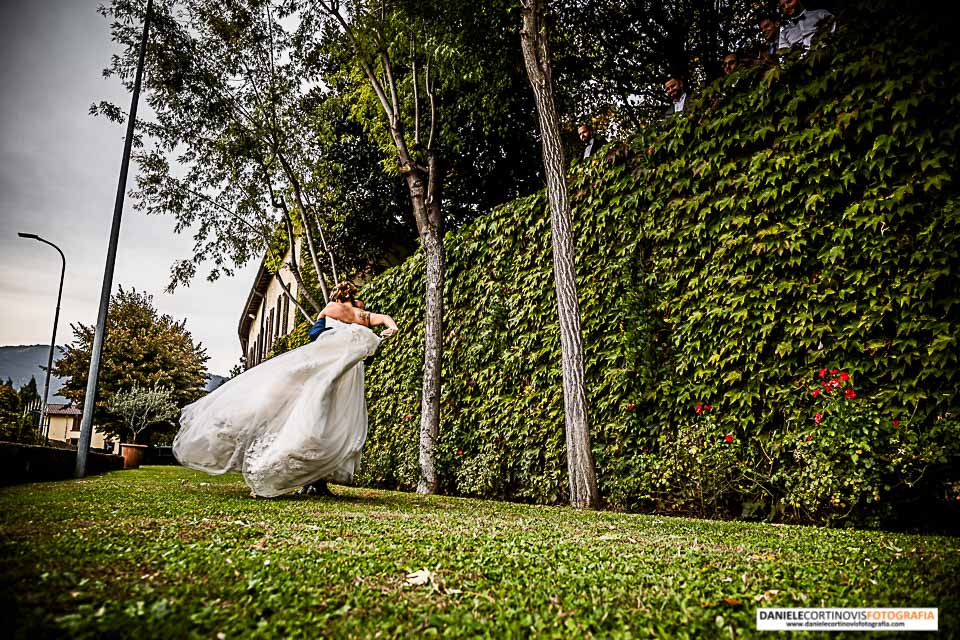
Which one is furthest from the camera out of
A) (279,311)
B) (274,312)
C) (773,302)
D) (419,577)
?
(274,312)

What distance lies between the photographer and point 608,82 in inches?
489

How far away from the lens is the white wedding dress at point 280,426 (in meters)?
5.55

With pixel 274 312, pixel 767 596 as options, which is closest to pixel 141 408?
pixel 274 312

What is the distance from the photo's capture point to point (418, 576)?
8.14ft

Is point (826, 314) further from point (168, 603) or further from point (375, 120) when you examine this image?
point (375, 120)

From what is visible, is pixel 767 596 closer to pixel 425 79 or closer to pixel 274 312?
pixel 425 79

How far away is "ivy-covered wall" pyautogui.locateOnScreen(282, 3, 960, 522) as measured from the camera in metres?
4.39

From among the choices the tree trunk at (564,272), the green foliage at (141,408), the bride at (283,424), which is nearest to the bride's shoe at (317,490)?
the bride at (283,424)

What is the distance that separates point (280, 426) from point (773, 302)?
191 inches

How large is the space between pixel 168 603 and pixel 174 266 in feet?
41.7

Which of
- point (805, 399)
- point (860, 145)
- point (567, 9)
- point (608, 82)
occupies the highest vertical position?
point (567, 9)

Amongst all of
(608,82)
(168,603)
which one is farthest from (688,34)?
(168,603)

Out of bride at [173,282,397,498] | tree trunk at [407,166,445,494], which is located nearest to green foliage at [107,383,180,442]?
tree trunk at [407,166,445,494]

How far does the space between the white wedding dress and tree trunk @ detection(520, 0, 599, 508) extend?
237cm
